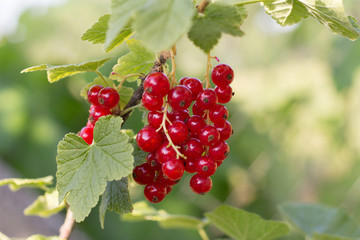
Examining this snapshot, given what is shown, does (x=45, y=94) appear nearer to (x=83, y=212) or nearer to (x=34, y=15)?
(x=34, y=15)

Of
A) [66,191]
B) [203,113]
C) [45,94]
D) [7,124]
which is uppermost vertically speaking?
[203,113]

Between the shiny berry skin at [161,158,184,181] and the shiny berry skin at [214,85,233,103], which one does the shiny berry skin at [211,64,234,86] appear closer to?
the shiny berry skin at [214,85,233,103]

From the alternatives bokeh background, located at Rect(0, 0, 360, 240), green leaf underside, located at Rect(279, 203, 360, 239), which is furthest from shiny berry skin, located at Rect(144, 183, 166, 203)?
bokeh background, located at Rect(0, 0, 360, 240)

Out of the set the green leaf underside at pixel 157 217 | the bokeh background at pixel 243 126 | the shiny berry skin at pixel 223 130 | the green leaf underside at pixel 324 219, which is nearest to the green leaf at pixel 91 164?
the shiny berry skin at pixel 223 130

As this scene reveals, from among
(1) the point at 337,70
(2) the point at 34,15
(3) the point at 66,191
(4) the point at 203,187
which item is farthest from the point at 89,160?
(2) the point at 34,15

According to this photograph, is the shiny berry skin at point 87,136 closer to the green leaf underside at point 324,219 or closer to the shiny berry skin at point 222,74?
the shiny berry skin at point 222,74

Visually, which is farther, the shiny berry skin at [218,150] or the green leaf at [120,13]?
the shiny berry skin at [218,150]

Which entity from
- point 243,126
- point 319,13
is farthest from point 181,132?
point 243,126
